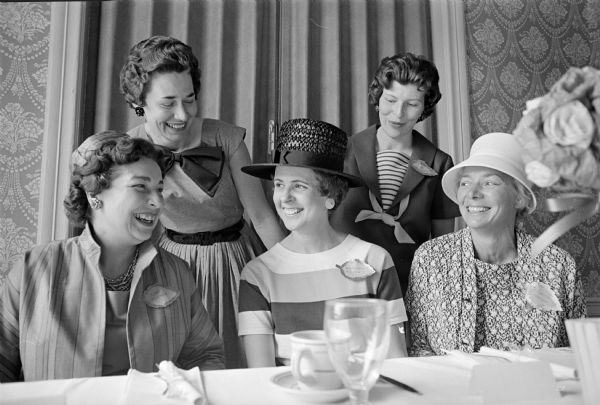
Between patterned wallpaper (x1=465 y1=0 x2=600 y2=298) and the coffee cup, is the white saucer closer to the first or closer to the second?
the coffee cup

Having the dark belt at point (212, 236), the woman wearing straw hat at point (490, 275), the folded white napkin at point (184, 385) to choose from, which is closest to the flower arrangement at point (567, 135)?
the folded white napkin at point (184, 385)

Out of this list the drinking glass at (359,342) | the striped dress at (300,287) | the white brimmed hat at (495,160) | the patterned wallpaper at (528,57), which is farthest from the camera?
the patterned wallpaper at (528,57)

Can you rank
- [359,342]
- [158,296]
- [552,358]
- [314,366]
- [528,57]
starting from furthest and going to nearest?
[528,57] → [158,296] → [552,358] → [314,366] → [359,342]

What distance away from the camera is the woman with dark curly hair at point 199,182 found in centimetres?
166

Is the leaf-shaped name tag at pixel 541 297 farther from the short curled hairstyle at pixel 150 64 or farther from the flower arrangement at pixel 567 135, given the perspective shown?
the short curled hairstyle at pixel 150 64

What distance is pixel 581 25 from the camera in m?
1.93

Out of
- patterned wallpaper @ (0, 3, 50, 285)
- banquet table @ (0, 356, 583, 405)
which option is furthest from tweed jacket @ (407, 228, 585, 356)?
patterned wallpaper @ (0, 3, 50, 285)

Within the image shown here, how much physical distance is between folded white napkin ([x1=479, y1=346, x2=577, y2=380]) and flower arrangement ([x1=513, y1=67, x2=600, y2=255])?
359 millimetres

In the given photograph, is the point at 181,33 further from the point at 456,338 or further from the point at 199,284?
the point at 456,338

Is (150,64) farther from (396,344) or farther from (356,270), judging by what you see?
(396,344)

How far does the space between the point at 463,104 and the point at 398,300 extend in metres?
0.70

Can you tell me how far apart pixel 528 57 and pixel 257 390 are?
152cm

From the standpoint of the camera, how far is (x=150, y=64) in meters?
1.67

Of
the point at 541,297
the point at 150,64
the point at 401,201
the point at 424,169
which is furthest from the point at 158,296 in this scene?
the point at 541,297
